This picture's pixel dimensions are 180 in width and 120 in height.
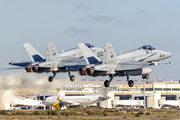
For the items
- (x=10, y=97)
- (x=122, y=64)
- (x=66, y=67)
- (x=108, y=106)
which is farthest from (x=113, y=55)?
(x=108, y=106)

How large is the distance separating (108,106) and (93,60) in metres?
53.8

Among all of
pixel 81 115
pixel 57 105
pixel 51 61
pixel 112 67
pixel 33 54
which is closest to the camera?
pixel 112 67

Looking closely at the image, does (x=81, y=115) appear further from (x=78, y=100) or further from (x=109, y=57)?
(x=78, y=100)

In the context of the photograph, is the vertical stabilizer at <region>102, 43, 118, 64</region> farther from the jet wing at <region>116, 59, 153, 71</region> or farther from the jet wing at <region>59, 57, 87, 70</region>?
the jet wing at <region>59, 57, 87, 70</region>

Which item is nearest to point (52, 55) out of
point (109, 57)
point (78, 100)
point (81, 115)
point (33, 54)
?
point (33, 54)

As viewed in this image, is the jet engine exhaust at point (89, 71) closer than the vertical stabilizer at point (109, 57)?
Yes

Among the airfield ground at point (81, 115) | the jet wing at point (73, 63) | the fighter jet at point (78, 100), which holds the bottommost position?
the airfield ground at point (81, 115)

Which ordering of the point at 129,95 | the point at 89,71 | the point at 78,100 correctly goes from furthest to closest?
the point at 129,95, the point at 78,100, the point at 89,71

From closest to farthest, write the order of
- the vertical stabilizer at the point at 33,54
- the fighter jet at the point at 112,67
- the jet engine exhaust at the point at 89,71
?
the jet engine exhaust at the point at 89,71, the fighter jet at the point at 112,67, the vertical stabilizer at the point at 33,54

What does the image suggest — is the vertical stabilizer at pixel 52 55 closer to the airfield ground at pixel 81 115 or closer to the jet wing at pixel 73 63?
the jet wing at pixel 73 63

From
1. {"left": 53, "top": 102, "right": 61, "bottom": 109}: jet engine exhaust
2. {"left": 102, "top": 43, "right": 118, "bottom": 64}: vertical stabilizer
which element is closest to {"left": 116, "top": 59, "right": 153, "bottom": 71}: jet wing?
{"left": 102, "top": 43, "right": 118, "bottom": 64}: vertical stabilizer

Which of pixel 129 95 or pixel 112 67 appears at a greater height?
pixel 112 67

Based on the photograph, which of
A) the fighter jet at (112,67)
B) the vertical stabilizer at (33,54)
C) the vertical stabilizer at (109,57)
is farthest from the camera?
the vertical stabilizer at (33,54)

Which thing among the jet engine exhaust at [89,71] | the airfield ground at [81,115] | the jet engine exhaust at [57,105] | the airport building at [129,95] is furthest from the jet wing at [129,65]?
the airport building at [129,95]
